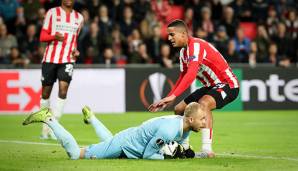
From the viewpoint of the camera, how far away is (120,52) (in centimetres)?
2138

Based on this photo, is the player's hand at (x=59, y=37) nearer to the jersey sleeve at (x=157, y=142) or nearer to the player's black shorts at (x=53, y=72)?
the player's black shorts at (x=53, y=72)

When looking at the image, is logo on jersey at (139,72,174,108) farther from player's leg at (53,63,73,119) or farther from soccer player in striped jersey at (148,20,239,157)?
soccer player in striped jersey at (148,20,239,157)

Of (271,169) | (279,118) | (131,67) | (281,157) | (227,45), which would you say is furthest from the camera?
(227,45)

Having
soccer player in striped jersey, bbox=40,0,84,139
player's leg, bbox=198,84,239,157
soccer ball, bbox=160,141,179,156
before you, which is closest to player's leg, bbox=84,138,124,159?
soccer ball, bbox=160,141,179,156

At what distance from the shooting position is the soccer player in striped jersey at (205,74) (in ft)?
34.6

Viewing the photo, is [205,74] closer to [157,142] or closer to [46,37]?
[157,142]

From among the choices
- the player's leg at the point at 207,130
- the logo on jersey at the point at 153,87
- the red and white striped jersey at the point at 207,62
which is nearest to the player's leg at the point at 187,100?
the red and white striped jersey at the point at 207,62

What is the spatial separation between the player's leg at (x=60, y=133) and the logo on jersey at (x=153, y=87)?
33.3ft

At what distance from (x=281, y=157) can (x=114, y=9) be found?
1227 cm

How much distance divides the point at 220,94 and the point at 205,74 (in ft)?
1.25

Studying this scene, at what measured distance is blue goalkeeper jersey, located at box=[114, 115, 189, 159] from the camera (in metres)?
9.49

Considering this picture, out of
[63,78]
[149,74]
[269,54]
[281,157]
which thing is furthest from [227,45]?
[281,157]

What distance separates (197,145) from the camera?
1280cm

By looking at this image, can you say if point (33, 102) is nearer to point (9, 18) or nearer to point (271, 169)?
point (9, 18)
